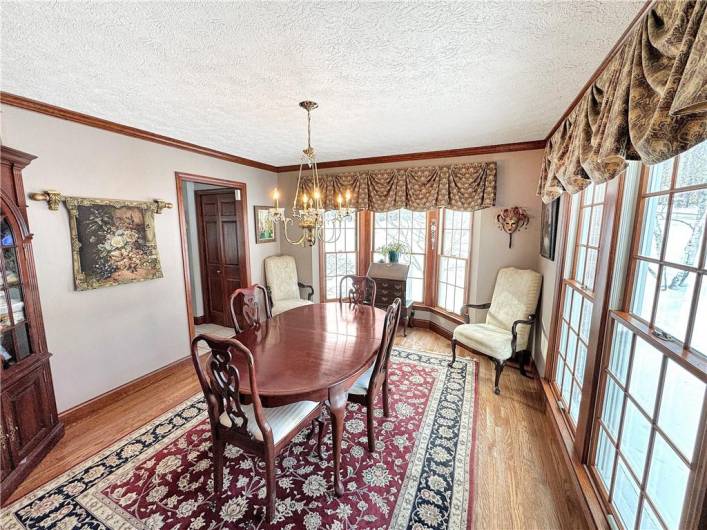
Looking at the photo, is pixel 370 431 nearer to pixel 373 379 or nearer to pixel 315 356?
pixel 373 379

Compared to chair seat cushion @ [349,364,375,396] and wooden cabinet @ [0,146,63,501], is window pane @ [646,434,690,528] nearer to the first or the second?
chair seat cushion @ [349,364,375,396]

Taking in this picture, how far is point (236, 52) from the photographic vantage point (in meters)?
1.44

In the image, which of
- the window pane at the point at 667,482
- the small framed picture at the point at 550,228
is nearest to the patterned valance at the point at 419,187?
the small framed picture at the point at 550,228

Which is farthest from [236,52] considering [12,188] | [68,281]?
[68,281]

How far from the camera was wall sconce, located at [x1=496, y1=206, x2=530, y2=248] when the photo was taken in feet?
10.6

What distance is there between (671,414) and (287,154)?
3838mm

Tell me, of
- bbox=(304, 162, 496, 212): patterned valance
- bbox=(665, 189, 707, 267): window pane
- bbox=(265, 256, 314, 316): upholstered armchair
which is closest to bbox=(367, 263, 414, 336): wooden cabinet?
bbox=(304, 162, 496, 212): patterned valance

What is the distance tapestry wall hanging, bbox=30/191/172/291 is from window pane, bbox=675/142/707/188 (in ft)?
12.1

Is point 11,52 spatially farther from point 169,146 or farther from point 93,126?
point 169,146

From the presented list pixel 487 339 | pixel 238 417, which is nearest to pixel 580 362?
pixel 487 339

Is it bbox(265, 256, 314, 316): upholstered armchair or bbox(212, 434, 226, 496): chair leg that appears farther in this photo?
bbox(265, 256, 314, 316): upholstered armchair

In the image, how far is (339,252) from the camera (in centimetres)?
461

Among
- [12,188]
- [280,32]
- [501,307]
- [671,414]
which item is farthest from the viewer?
[501,307]

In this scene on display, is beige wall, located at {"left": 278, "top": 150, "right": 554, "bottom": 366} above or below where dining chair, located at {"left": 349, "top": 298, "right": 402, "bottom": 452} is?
above
